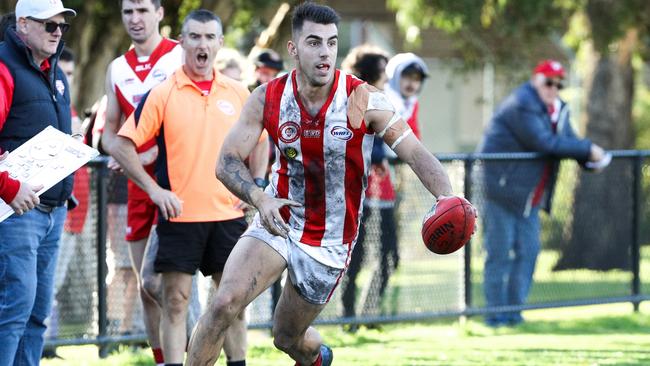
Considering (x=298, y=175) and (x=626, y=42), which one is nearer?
(x=298, y=175)

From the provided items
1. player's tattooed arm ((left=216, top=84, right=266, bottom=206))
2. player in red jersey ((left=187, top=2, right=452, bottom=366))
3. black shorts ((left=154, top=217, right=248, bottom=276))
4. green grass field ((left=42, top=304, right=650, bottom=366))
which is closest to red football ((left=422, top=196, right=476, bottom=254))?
player in red jersey ((left=187, top=2, right=452, bottom=366))

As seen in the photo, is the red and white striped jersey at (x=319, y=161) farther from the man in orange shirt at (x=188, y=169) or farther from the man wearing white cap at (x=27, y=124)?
the man wearing white cap at (x=27, y=124)

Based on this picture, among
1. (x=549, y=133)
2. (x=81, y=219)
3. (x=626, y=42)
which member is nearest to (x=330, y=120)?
(x=81, y=219)

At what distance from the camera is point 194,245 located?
788 cm

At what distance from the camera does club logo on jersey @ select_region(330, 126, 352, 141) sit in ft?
22.3

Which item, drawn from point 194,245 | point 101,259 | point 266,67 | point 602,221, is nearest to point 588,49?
point 602,221

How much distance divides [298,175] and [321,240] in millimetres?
373

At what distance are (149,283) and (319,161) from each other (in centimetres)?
178

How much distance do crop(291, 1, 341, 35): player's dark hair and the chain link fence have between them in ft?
11.6

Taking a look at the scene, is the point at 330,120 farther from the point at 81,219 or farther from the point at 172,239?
the point at 81,219

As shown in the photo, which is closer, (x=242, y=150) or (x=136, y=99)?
(x=242, y=150)

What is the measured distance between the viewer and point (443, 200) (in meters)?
6.42

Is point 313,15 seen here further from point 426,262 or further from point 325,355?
point 426,262

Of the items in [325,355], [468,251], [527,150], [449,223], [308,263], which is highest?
[527,150]
